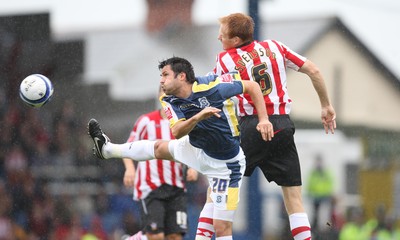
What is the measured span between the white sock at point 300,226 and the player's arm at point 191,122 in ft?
3.69

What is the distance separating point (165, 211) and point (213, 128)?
198 cm

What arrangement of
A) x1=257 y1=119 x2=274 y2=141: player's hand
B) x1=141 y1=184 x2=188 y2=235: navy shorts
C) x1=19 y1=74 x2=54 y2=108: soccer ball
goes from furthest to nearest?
x1=141 y1=184 x2=188 y2=235: navy shorts → x1=19 y1=74 x2=54 y2=108: soccer ball → x1=257 y1=119 x2=274 y2=141: player's hand

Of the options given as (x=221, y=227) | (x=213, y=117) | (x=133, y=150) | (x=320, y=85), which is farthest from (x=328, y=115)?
(x=133, y=150)

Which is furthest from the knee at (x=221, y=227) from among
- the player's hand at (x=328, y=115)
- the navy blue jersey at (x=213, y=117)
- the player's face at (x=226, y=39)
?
the player's face at (x=226, y=39)

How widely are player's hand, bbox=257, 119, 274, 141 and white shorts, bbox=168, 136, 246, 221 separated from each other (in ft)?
1.33

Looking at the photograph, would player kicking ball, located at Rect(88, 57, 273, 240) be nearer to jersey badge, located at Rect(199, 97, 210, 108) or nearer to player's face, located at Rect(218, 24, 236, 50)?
jersey badge, located at Rect(199, 97, 210, 108)

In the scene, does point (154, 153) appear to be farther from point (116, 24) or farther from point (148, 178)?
point (116, 24)

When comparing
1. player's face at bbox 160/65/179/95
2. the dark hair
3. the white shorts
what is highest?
the dark hair

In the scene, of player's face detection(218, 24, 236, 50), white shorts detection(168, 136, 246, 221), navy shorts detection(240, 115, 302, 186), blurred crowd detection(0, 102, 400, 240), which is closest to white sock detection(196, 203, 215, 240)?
white shorts detection(168, 136, 246, 221)

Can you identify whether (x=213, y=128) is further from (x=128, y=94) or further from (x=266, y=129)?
(x=128, y=94)

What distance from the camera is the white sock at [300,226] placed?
257 inches

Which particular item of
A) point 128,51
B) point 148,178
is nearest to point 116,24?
point 128,51

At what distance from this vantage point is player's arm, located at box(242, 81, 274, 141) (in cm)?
604

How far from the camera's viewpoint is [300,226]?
6543 millimetres
